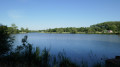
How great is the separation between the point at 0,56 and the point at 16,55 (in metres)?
1.46

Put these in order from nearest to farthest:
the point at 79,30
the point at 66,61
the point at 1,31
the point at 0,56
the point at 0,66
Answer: the point at 0,66 → the point at 1,31 → the point at 66,61 → the point at 0,56 → the point at 79,30

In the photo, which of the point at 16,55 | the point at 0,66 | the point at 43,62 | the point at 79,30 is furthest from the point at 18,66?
the point at 79,30

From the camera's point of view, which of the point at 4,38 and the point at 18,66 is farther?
the point at 4,38

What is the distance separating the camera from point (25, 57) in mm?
6863

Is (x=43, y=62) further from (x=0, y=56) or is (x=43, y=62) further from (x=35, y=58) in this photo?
(x=0, y=56)

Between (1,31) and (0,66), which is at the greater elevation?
(1,31)

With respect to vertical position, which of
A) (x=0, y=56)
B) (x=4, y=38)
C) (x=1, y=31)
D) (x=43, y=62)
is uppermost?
(x=1, y=31)

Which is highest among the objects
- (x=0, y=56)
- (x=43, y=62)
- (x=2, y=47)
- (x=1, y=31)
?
(x=1, y=31)

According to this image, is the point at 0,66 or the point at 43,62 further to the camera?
the point at 43,62

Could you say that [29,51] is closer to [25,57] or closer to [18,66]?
[25,57]

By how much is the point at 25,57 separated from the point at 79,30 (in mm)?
104334

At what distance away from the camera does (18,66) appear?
14.1ft

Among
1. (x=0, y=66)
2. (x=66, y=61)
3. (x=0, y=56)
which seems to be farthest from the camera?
(x=0, y=56)

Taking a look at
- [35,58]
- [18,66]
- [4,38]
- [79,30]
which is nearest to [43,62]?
[35,58]
